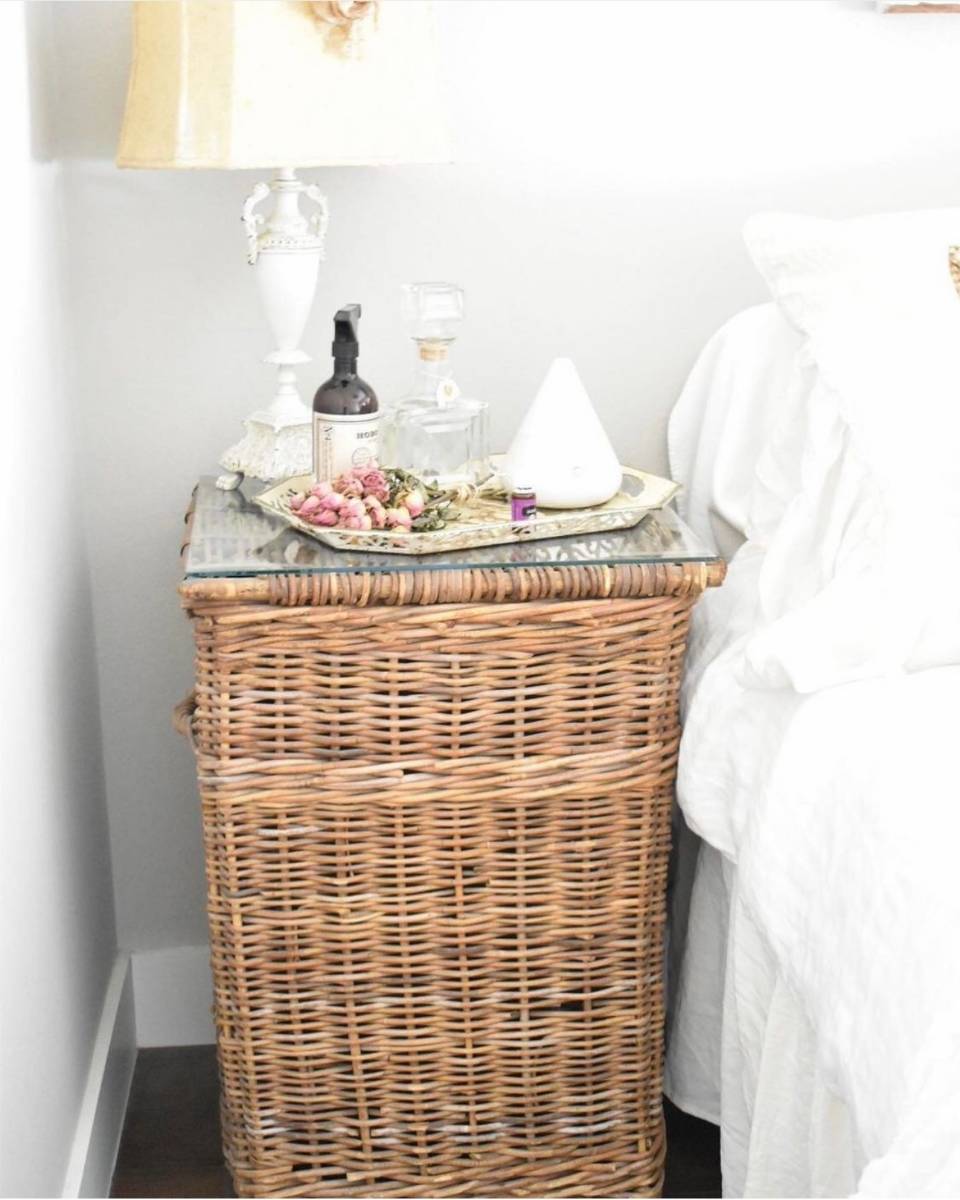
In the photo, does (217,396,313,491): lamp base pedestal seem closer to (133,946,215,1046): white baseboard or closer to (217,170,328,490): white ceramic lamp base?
(217,170,328,490): white ceramic lamp base

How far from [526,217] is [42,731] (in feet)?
2.60

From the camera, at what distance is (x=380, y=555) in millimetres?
1322

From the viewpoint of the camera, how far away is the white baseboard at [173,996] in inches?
72.5

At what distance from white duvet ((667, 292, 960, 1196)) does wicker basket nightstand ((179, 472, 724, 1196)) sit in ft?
0.25

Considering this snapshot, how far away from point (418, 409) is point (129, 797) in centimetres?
67

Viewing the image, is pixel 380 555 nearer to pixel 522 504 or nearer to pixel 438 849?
pixel 522 504

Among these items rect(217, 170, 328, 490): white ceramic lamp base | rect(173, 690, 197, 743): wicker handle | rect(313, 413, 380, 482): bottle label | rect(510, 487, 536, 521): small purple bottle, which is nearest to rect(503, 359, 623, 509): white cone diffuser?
rect(510, 487, 536, 521): small purple bottle

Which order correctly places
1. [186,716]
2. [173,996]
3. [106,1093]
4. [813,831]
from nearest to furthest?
1. [813,831]
2. [186,716]
3. [106,1093]
4. [173,996]

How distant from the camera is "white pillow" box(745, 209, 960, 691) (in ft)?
4.19

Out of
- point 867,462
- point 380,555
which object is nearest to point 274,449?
point 380,555

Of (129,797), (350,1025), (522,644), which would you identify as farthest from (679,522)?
(129,797)

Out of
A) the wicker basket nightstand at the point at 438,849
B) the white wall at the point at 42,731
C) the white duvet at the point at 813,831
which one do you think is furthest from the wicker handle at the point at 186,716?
the white duvet at the point at 813,831

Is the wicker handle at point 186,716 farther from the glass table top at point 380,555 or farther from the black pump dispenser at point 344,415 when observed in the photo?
the black pump dispenser at point 344,415

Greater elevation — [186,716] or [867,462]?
[867,462]
